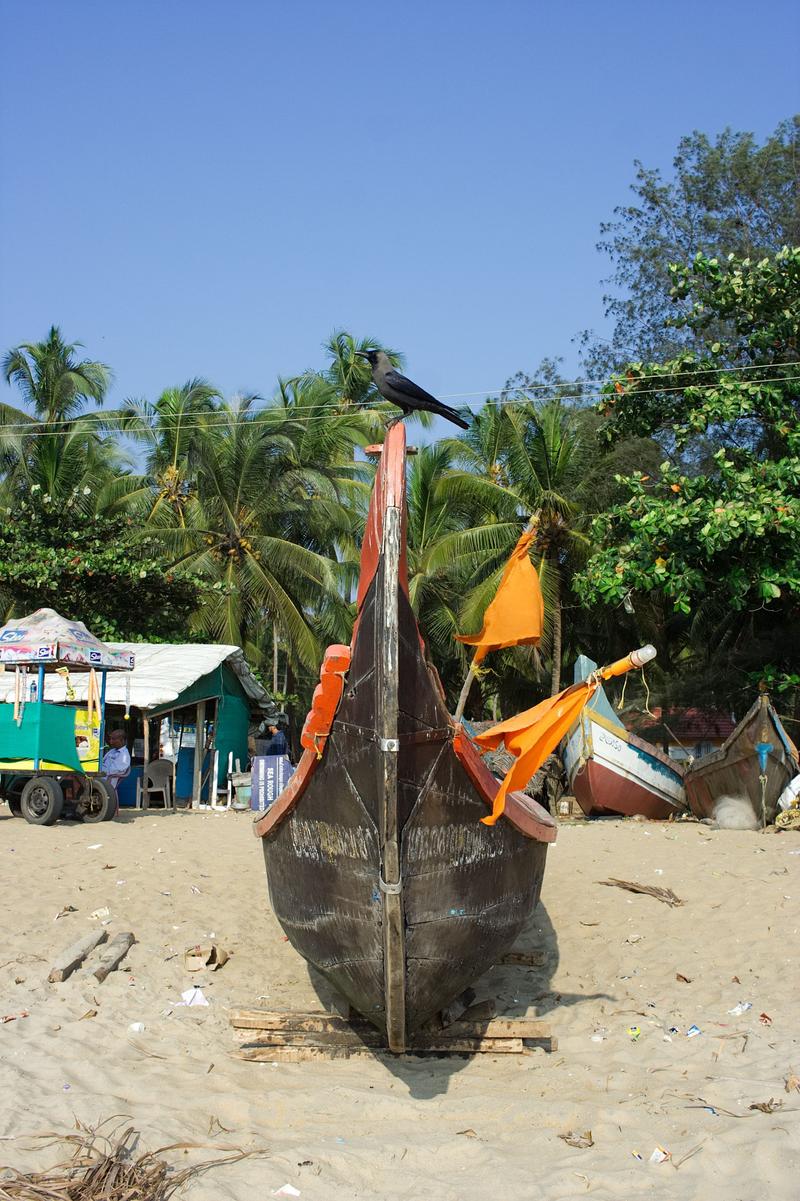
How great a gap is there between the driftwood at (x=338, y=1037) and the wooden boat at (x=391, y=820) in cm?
47

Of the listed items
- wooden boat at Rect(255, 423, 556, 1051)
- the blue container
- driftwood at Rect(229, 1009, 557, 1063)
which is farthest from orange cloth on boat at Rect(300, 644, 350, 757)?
the blue container

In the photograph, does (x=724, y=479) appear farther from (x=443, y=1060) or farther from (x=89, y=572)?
(x=89, y=572)

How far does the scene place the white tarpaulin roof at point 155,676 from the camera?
15.6 meters

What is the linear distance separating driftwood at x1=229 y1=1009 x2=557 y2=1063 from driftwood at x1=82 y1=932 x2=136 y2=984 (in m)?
1.16

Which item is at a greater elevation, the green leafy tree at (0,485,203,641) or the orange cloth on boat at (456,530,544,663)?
the green leafy tree at (0,485,203,641)

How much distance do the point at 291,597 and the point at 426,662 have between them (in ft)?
62.3

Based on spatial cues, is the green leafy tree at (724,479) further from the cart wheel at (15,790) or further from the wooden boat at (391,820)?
the wooden boat at (391,820)

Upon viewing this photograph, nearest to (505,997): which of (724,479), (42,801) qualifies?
(42,801)

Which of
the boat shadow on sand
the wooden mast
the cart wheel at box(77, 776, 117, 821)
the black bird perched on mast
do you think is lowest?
the boat shadow on sand

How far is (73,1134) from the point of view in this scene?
4.62m

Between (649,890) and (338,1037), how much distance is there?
417cm

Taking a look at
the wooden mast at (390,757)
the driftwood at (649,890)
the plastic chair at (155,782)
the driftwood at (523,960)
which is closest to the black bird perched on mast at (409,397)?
the wooden mast at (390,757)

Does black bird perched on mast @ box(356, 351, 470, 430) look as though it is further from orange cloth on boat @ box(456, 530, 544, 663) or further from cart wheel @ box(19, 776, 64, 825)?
cart wheel @ box(19, 776, 64, 825)

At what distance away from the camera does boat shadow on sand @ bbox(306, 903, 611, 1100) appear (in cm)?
590
